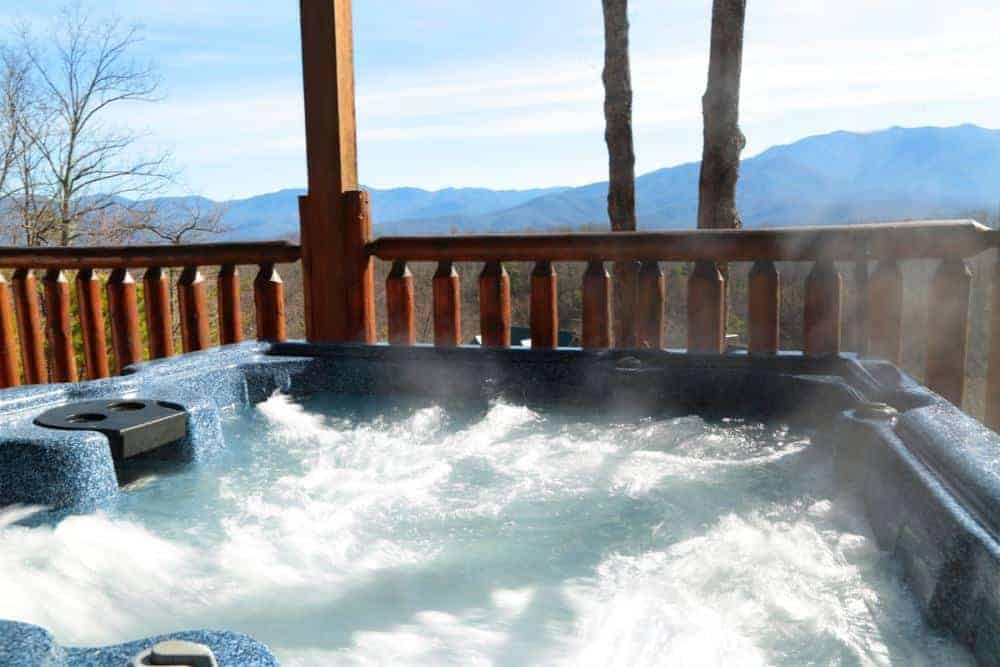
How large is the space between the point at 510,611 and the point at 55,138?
1667 centimetres

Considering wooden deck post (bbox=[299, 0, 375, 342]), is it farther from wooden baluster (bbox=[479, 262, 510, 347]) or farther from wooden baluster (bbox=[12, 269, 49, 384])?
wooden baluster (bbox=[12, 269, 49, 384])

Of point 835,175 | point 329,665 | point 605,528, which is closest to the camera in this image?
point 329,665

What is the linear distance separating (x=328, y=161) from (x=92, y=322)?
54.0 inches

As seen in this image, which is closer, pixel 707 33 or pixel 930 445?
pixel 930 445

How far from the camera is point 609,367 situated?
9.23 feet

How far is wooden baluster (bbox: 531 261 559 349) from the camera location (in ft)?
10.0

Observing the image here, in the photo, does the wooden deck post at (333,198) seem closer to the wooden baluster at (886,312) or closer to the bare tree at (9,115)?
the wooden baluster at (886,312)

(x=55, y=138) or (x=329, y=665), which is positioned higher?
(x=55, y=138)

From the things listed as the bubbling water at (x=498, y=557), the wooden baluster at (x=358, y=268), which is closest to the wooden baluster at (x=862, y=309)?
the bubbling water at (x=498, y=557)

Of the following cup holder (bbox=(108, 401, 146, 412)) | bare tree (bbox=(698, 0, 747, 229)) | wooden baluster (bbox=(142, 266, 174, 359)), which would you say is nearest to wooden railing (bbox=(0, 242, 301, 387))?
wooden baluster (bbox=(142, 266, 174, 359))

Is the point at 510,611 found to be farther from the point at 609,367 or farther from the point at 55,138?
the point at 55,138

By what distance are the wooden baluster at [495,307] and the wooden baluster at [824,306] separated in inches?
42.7

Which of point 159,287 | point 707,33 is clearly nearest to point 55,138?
point 707,33

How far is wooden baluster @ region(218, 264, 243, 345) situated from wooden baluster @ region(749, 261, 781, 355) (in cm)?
209
